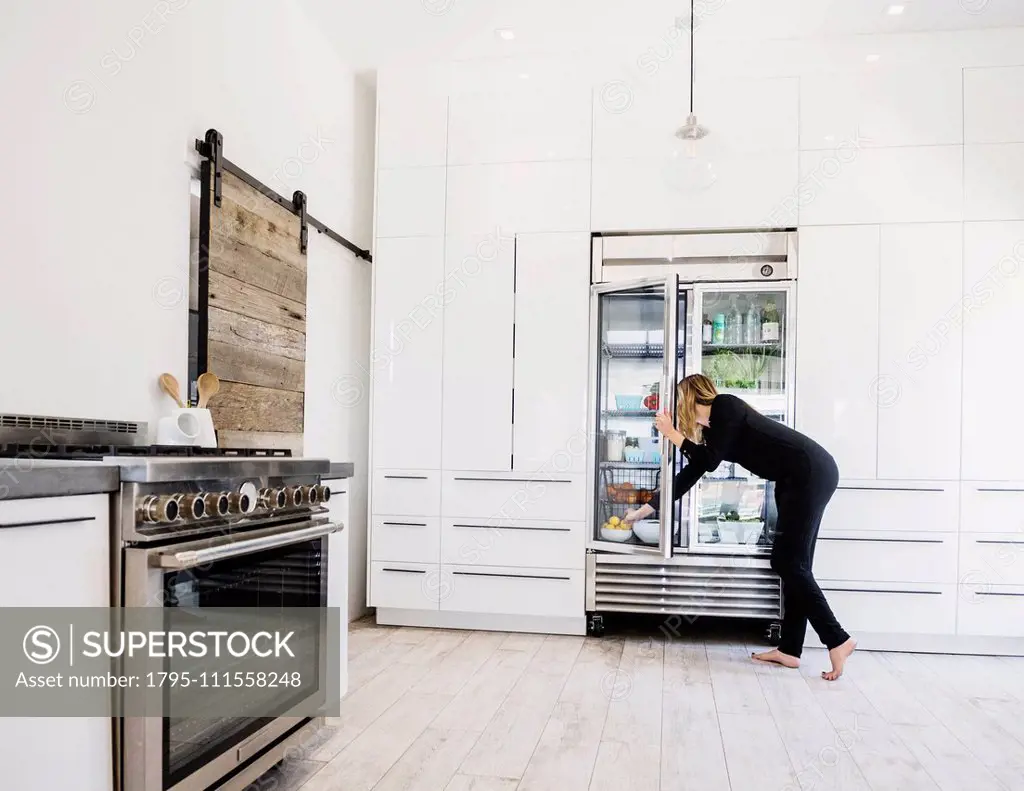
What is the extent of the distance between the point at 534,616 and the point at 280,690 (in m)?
2.03

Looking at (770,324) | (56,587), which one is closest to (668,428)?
(770,324)

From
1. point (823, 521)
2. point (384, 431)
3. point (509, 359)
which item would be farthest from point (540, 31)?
point (823, 521)

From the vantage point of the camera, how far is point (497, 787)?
85.7 inches

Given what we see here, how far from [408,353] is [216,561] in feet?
7.77

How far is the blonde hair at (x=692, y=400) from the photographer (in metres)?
3.69

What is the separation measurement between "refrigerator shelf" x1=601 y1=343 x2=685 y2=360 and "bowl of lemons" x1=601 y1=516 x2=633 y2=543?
0.81 meters

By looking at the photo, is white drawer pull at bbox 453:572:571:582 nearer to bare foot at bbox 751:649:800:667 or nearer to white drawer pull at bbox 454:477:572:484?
white drawer pull at bbox 454:477:572:484

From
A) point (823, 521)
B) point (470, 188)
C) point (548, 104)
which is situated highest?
point (548, 104)

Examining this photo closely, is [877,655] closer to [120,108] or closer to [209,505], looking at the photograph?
[209,505]

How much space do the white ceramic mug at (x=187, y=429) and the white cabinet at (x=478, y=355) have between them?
1.52 meters

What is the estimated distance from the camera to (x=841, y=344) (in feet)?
12.5

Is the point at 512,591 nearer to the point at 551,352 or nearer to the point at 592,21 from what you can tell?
the point at 551,352

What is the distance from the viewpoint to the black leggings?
3.40m

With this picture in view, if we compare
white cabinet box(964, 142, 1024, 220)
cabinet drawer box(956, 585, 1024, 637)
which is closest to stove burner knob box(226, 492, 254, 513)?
cabinet drawer box(956, 585, 1024, 637)
